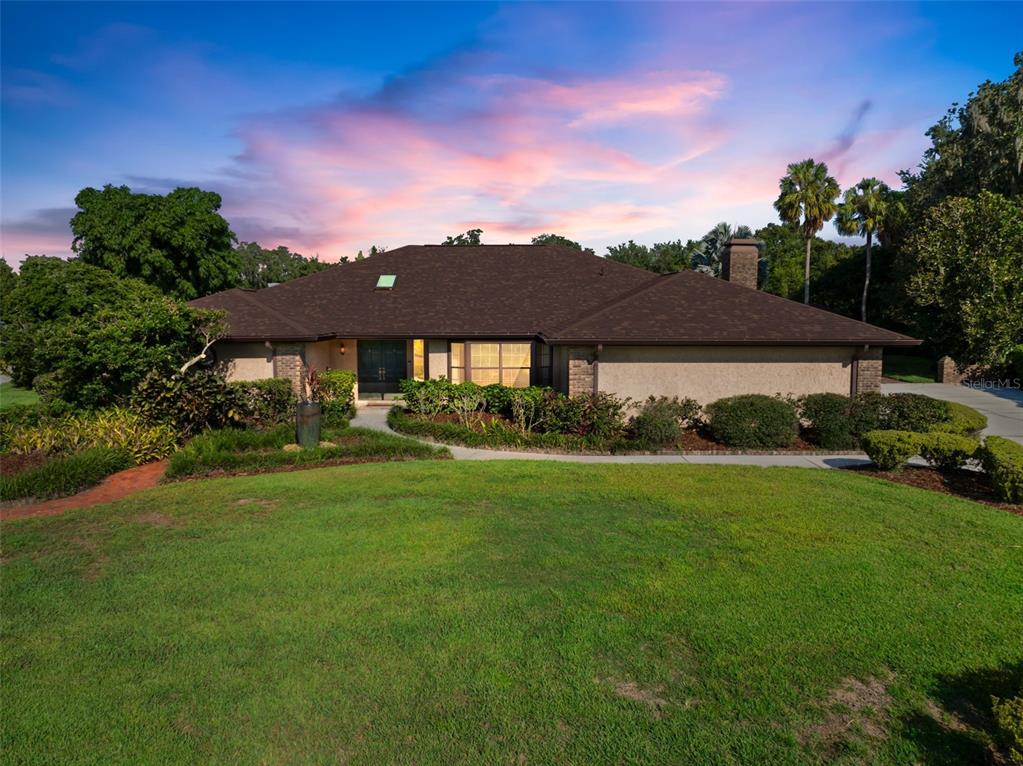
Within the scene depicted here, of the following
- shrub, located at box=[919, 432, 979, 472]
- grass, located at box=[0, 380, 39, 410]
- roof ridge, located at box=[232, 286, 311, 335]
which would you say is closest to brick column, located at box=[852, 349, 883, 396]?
shrub, located at box=[919, 432, 979, 472]

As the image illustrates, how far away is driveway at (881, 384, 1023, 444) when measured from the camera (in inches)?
631

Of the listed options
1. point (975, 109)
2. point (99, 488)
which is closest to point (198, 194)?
point (99, 488)

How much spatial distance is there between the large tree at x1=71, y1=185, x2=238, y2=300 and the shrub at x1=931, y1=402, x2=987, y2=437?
3014 cm

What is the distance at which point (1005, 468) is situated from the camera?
880 cm

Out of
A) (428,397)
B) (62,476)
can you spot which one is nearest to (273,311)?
(428,397)

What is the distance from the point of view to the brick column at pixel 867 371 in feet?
49.2

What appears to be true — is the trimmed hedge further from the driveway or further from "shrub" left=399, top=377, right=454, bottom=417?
the driveway

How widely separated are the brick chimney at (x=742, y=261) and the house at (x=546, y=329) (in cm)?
4

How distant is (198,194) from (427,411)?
72.8 feet

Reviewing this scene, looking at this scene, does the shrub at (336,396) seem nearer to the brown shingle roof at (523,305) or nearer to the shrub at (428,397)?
the brown shingle roof at (523,305)

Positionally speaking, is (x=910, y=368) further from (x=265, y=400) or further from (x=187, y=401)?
(x=187, y=401)

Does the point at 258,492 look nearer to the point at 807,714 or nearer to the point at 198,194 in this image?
the point at 807,714

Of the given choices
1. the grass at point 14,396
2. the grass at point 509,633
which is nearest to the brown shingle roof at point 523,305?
the grass at point 14,396

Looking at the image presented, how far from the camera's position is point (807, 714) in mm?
3920
